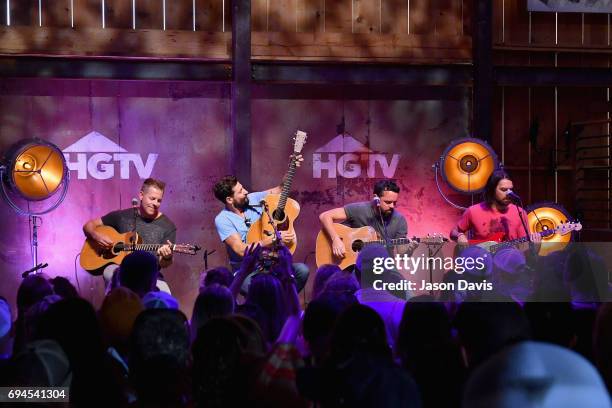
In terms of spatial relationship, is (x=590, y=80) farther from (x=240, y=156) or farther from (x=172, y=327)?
(x=172, y=327)

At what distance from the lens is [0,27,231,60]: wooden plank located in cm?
875

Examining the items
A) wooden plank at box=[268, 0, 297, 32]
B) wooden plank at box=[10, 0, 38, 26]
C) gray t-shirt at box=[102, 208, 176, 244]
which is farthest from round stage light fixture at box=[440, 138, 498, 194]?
wooden plank at box=[10, 0, 38, 26]

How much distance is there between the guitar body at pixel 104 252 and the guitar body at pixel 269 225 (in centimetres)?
109

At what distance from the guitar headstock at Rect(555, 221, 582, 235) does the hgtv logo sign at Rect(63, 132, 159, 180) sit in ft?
14.5

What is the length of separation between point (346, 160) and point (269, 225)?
1.88m

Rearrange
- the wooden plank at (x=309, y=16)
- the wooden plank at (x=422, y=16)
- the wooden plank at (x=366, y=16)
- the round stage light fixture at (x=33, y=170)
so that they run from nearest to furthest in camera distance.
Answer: the round stage light fixture at (x=33, y=170) → the wooden plank at (x=309, y=16) → the wooden plank at (x=366, y=16) → the wooden plank at (x=422, y=16)

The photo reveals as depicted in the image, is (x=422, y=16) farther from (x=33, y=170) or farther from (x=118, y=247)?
(x=33, y=170)

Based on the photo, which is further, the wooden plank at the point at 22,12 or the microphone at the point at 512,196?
the wooden plank at the point at 22,12

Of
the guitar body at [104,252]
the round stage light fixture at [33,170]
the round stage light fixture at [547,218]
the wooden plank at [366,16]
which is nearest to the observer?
the guitar body at [104,252]

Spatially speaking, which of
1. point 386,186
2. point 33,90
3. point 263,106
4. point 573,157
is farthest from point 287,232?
point 573,157

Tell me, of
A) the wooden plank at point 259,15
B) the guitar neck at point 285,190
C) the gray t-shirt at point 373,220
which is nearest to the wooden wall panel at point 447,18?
the wooden plank at point 259,15

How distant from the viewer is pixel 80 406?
2.89 metres

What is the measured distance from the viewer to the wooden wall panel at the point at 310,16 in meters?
9.38

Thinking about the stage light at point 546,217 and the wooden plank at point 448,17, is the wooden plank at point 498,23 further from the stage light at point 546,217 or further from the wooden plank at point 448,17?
the stage light at point 546,217
